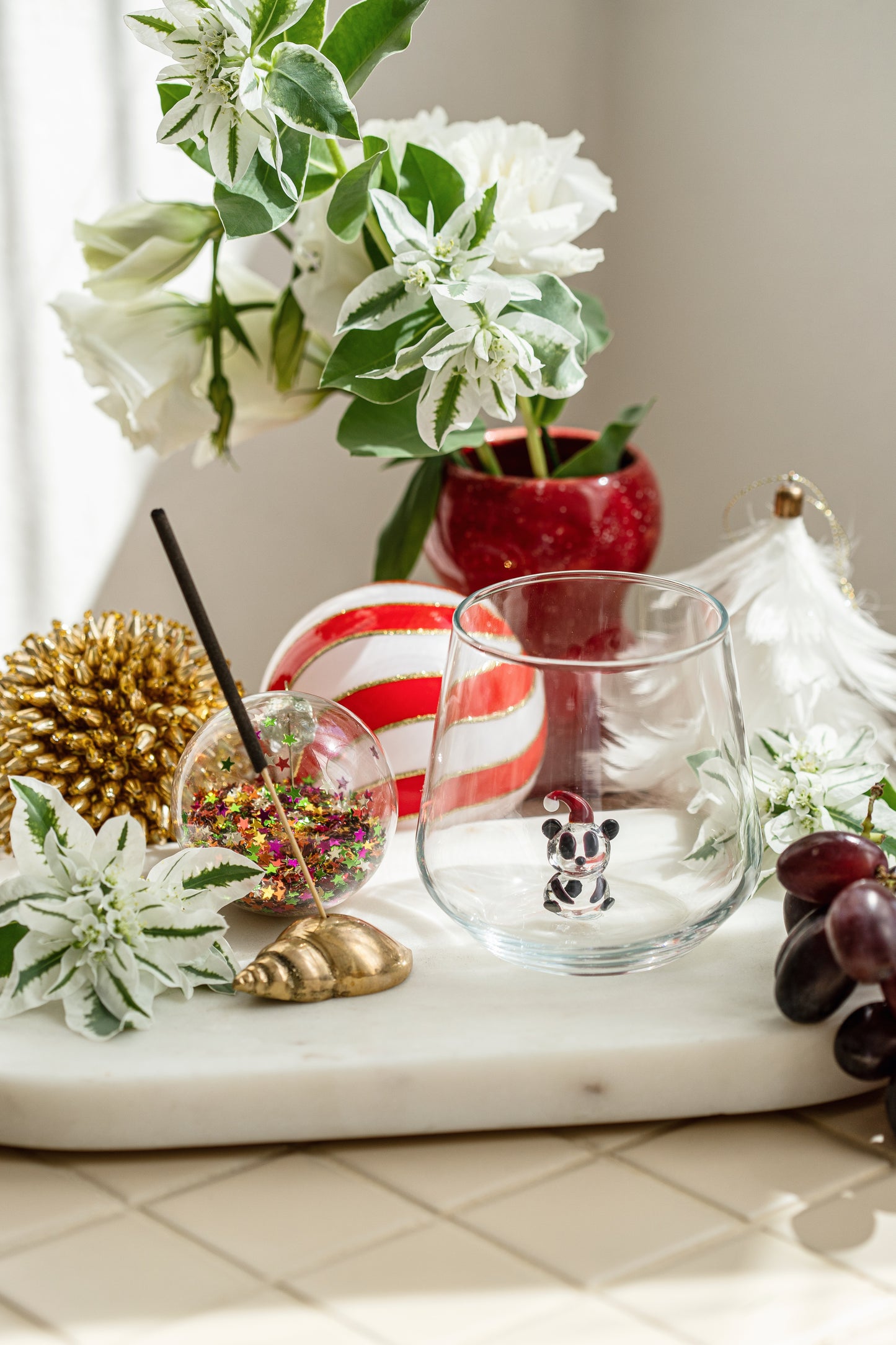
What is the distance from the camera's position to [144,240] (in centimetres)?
70

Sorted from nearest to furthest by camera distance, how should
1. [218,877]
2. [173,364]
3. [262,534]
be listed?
[218,877]
[173,364]
[262,534]

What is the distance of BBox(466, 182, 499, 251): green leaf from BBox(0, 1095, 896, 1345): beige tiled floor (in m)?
0.36

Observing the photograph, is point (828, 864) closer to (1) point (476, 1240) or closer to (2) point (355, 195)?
(1) point (476, 1240)

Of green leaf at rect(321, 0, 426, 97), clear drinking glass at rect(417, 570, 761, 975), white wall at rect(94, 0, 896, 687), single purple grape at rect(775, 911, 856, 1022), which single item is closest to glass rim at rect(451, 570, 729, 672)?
clear drinking glass at rect(417, 570, 761, 975)

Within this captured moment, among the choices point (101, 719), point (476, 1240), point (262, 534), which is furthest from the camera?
point (262, 534)

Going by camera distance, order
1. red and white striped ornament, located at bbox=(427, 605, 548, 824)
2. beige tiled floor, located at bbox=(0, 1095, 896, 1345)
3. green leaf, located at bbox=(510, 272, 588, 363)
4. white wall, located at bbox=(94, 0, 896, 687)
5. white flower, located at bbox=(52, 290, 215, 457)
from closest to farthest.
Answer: beige tiled floor, located at bbox=(0, 1095, 896, 1345)
red and white striped ornament, located at bbox=(427, 605, 548, 824)
green leaf, located at bbox=(510, 272, 588, 363)
white flower, located at bbox=(52, 290, 215, 457)
white wall, located at bbox=(94, 0, 896, 687)

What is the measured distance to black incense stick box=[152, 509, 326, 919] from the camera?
1.76 ft

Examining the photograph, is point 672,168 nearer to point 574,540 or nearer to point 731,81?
point 731,81

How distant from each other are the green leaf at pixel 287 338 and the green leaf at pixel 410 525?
0.32 ft

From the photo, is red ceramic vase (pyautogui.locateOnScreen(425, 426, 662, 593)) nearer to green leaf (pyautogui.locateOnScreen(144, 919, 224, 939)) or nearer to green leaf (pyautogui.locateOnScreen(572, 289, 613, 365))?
green leaf (pyautogui.locateOnScreen(572, 289, 613, 365))

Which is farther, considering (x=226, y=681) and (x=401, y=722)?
(x=401, y=722)

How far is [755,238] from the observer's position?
3.01 feet

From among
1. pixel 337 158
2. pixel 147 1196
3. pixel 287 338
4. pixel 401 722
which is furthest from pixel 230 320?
pixel 147 1196

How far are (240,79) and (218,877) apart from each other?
11.6 inches
